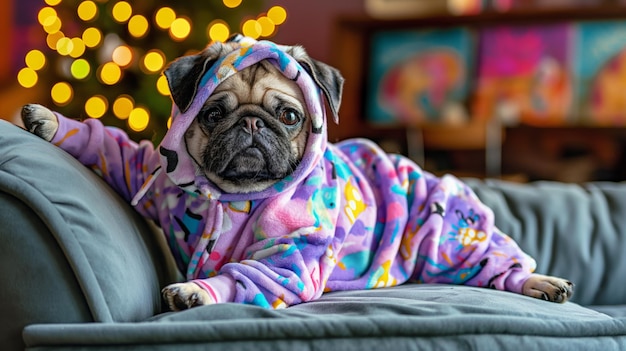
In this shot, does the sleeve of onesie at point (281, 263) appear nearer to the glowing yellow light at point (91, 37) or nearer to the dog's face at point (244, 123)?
the dog's face at point (244, 123)

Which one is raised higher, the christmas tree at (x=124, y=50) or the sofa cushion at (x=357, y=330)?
the christmas tree at (x=124, y=50)

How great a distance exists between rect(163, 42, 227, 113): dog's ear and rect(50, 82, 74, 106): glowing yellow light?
79.8 inches

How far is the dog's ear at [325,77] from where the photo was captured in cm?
137

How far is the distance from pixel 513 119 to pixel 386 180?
2512 millimetres

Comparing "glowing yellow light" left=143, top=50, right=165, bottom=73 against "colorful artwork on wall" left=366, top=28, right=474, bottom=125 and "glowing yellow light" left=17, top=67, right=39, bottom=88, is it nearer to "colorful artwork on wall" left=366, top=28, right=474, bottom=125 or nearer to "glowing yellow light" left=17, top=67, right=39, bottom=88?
"glowing yellow light" left=17, top=67, right=39, bottom=88

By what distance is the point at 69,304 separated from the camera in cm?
99

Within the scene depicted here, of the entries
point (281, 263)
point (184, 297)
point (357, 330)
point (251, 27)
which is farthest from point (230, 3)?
point (357, 330)

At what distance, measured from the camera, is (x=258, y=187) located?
1327 millimetres

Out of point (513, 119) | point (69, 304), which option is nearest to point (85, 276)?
point (69, 304)

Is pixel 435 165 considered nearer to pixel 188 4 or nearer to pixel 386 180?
pixel 188 4

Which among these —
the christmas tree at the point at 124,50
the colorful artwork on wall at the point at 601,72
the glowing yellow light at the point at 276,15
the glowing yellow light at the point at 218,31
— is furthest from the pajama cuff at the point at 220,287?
the colorful artwork on wall at the point at 601,72

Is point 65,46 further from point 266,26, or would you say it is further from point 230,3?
point 266,26

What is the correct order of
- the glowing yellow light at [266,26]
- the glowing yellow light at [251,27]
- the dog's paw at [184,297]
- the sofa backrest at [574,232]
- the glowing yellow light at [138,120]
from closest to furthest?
the dog's paw at [184,297]
the sofa backrest at [574,232]
the glowing yellow light at [138,120]
the glowing yellow light at [251,27]
the glowing yellow light at [266,26]

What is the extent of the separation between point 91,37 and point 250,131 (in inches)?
85.0
